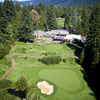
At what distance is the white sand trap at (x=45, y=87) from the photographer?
28047 mm

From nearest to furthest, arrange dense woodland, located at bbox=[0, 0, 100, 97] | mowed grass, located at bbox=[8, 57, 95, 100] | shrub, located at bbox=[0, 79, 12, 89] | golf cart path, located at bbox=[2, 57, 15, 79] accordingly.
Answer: mowed grass, located at bbox=[8, 57, 95, 100]
shrub, located at bbox=[0, 79, 12, 89]
golf cart path, located at bbox=[2, 57, 15, 79]
dense woodland, located at bbox=[0, 0, 100, 97]

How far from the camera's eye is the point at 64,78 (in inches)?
1319

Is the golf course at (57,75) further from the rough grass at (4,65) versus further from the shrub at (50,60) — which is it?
the rough grass at (4,65)

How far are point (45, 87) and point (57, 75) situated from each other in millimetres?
6414

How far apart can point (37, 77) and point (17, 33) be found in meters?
43.8

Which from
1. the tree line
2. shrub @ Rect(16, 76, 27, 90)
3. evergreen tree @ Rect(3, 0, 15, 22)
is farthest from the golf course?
evergreen tree @ Rect(3, 0, 15, 22)

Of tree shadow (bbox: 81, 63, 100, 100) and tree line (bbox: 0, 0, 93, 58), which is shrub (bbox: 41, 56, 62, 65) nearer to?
tree shadow (bbox: 81, 63, 100, 100)

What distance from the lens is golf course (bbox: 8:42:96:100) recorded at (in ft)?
90.7

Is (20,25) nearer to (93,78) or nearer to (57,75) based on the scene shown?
(57,75)

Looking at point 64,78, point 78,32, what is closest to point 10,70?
point 64,78

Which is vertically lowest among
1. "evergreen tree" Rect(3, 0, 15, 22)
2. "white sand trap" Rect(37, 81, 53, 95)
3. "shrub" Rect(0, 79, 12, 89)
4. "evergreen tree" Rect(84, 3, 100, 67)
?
"white sand trap" Rect(37, 81, 53, 95)

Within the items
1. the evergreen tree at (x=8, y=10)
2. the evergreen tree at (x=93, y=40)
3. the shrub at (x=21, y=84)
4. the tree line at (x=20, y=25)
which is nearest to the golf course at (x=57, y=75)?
the shrub at (x=21, y=84)

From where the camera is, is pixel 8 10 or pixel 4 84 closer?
pixel 4 84

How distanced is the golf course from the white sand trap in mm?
859
